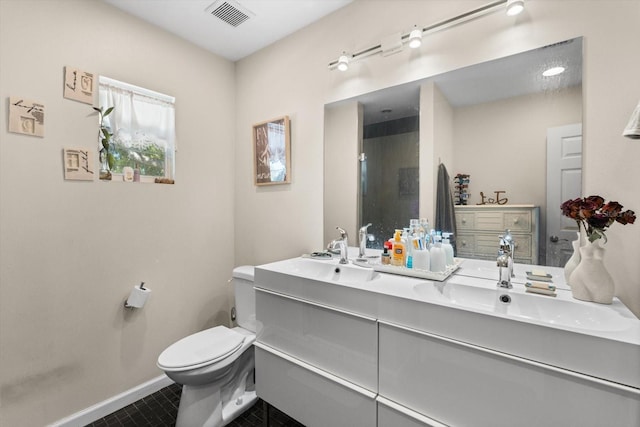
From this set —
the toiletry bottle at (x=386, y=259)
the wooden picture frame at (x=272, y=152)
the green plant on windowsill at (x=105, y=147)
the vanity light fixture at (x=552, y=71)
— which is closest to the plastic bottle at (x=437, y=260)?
the toiletry bottle at (x=386, y=259)

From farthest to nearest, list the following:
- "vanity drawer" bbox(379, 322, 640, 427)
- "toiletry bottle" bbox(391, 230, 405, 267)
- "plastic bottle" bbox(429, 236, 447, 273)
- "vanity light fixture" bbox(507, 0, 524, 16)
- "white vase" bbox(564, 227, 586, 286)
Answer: "toiletry bottle" bbox(391, 230, 405, 267) < "plastic bottle" bbox(429, 236, 447, 273) < "vanity light fixture" bbox(507, 0, 524, 16) < "white vase" bbox(564, 227, 586, 286) < "vanity drawer" bbox(379, 322, 640, 427)

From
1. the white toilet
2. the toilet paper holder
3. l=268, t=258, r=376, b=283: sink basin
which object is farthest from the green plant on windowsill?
l=268, t=258, r=376, b=283: sink basin

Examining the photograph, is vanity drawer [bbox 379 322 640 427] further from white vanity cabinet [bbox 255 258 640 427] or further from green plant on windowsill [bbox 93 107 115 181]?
green plant on windowsill [bbox 93 107 115 181]

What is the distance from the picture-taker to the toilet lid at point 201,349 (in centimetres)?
150

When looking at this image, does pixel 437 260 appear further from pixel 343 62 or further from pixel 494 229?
pixel 343 62

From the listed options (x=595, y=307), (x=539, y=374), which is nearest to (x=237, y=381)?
(x=539, y=374)

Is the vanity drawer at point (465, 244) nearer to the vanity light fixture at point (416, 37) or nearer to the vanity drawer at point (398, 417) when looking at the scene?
the vanity drawer at point (398, 417)

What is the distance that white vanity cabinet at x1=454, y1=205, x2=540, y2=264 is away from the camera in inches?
50.2

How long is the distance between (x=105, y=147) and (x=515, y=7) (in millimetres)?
2314

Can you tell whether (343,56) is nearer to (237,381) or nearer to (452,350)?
(452,350)

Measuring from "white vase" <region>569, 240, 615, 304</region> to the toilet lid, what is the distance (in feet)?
5.40

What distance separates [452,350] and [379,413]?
42 cm

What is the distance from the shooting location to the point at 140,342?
1959 mm

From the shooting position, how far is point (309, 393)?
133 cm
